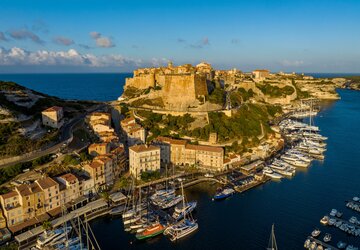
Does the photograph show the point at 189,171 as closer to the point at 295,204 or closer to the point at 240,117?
the point at 295,204

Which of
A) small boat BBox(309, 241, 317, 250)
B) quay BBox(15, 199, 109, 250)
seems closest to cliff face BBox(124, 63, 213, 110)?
quay BBox(15, 199, 109, 250)

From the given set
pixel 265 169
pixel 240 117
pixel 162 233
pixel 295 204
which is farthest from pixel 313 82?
pixel 162 233

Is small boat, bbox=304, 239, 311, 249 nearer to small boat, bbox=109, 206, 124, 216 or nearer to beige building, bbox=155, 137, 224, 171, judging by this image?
small boat, bbox=109, 206, 124, 216

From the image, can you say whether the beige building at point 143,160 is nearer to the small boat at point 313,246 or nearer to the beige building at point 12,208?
the beige building at point 12,208

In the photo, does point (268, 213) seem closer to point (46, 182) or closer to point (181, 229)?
point (181, 229)

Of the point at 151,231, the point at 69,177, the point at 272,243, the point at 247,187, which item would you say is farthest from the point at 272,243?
the point at 69,177

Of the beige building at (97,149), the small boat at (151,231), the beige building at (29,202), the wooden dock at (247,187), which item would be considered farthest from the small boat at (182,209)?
the beige building at (97,149)
